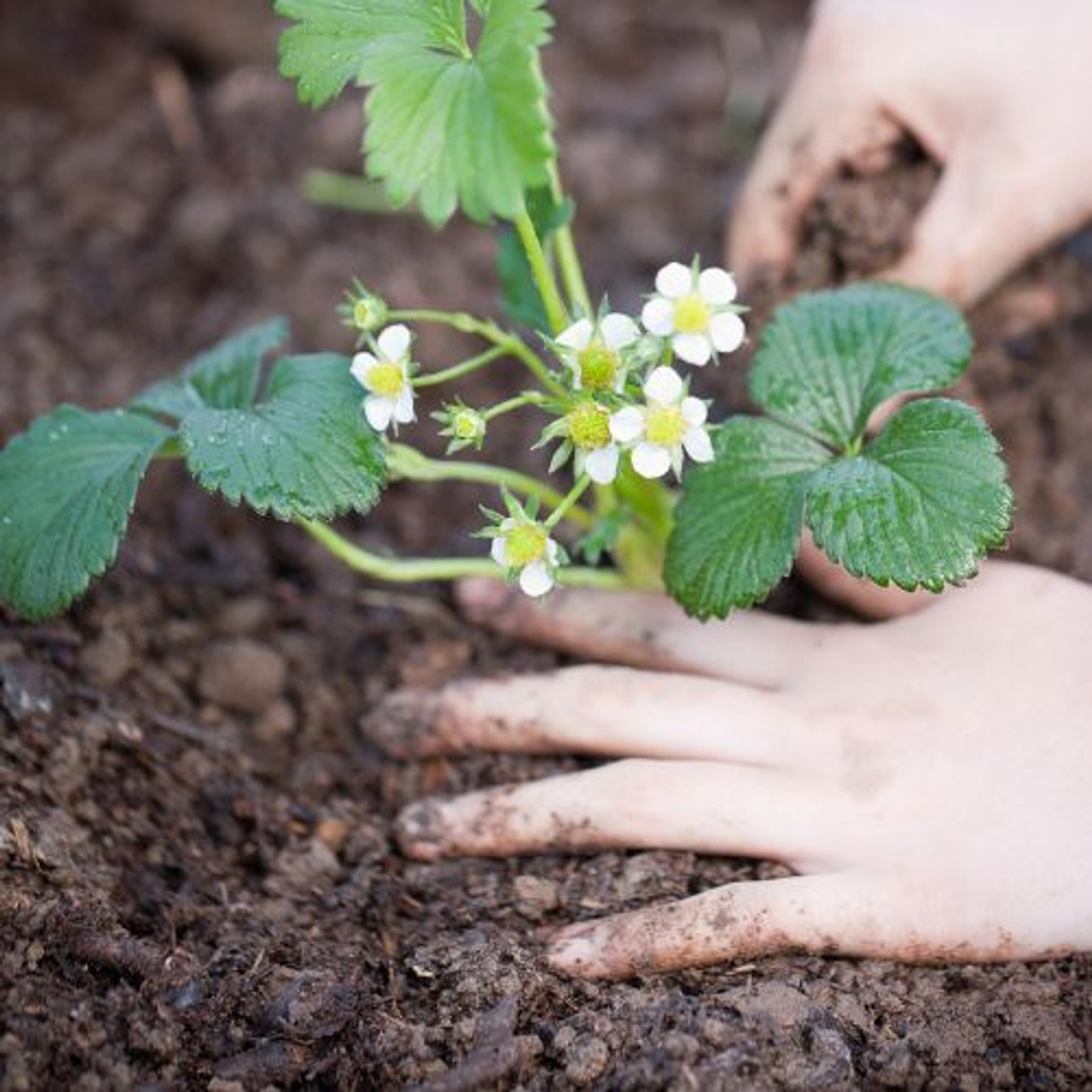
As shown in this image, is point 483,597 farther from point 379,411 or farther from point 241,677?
point 379,411

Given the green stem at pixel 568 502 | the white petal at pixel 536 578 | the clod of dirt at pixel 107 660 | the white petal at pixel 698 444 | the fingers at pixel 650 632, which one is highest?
the white petal at pixel 698 444

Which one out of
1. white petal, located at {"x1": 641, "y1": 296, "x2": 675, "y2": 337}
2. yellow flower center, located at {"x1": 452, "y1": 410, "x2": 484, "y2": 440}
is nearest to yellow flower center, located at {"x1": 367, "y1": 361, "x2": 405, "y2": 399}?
yellow flower center, located at {"x1": 452, "y1": 410, "x2": 484, "y2": 440}

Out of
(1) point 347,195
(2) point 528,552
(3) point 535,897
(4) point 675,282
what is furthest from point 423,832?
(1) point 347,195

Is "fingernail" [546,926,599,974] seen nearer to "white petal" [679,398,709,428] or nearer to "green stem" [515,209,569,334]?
"white petal" [679,398,709,428]

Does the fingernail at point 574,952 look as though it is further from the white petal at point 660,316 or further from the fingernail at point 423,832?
the white petal at point 660,316

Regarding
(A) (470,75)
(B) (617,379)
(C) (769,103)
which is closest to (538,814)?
(B) (617,379)

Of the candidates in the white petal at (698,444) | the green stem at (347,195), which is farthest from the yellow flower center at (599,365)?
the green stem at (347,195)
